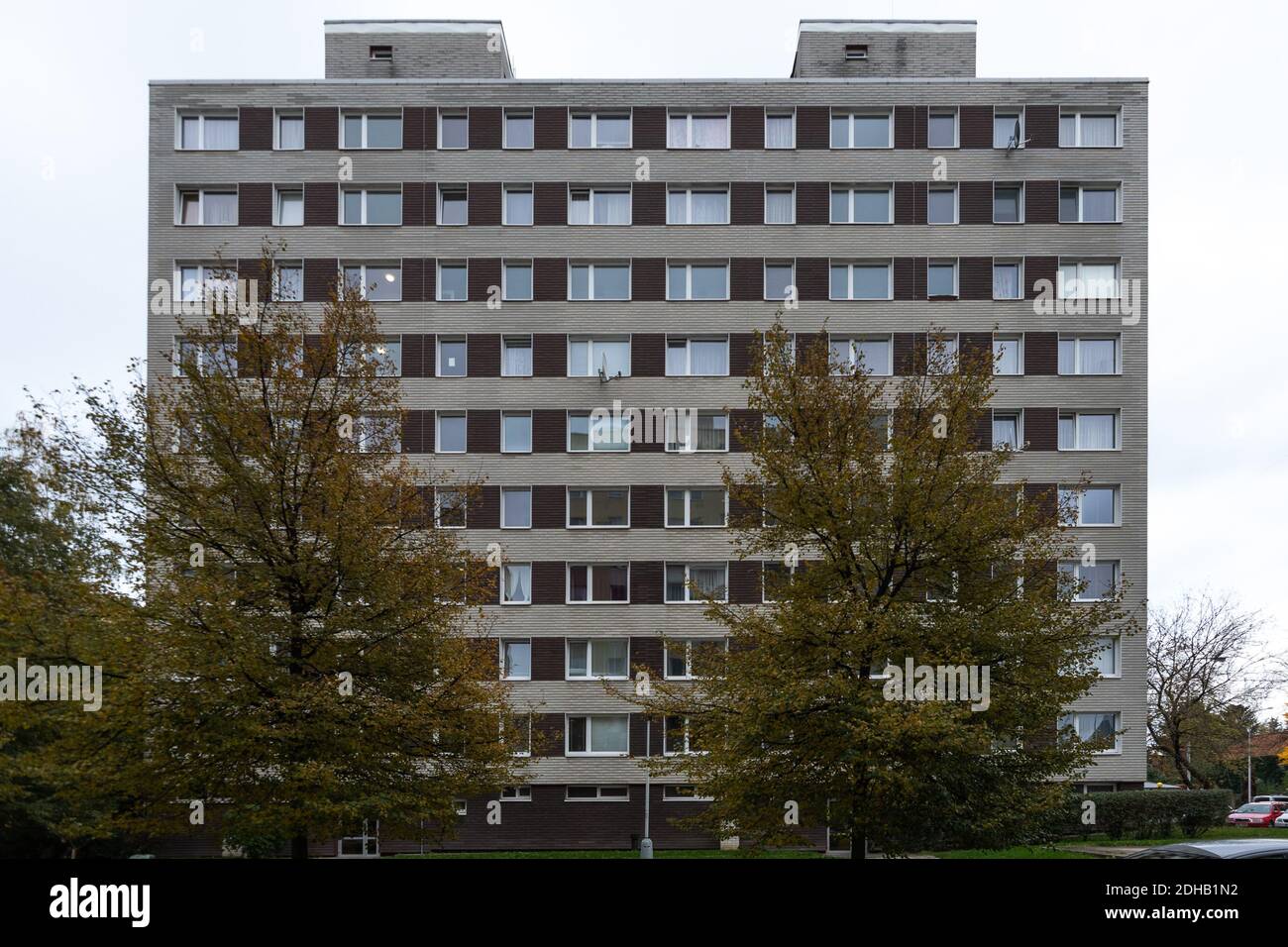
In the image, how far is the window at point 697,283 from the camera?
130ft

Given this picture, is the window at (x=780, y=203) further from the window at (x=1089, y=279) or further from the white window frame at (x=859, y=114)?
the window at (x=1089, y=279)

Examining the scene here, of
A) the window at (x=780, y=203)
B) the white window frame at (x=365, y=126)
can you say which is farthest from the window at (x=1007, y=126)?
the white window frame at (x=365, y=126)

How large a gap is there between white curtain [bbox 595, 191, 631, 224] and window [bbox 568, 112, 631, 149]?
2.03 m

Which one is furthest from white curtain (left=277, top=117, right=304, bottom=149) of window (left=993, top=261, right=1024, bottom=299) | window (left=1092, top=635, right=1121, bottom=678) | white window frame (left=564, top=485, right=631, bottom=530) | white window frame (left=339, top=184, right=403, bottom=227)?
window (left=1092, top=635, right=1121, bottom=678)

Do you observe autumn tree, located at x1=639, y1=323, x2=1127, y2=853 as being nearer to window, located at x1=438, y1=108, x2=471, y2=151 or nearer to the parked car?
the parked car

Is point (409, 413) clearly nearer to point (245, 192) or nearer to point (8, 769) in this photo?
point (245, 192)

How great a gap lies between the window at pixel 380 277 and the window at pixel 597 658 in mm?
14907

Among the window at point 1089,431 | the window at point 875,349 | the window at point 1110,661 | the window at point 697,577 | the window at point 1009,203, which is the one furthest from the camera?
the window at point 1009,203

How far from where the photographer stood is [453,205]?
4009cm

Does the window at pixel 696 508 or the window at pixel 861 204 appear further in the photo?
the window at pixel 861 204

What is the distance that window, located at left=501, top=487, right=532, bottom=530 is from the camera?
38.7 meters

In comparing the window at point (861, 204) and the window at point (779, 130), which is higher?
the window at point (779, 130)
